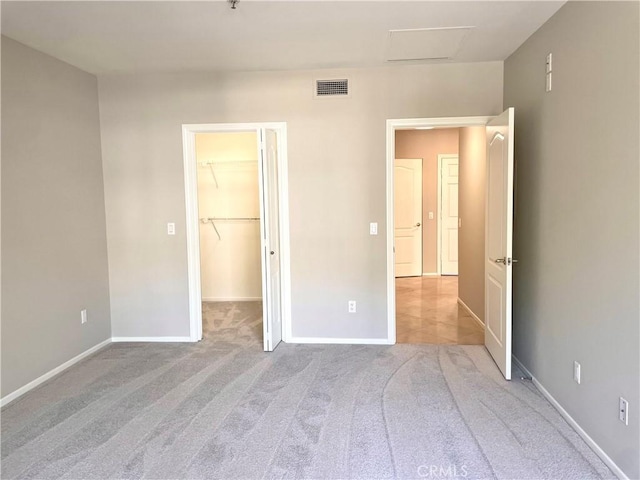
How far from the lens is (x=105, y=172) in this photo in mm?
4105

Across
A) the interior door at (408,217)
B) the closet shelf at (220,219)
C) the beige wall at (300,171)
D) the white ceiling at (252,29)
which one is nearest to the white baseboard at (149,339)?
the beige wall at (300,171)

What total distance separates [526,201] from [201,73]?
10.3 ft

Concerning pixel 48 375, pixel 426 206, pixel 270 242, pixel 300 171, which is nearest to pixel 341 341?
pixel 270 242

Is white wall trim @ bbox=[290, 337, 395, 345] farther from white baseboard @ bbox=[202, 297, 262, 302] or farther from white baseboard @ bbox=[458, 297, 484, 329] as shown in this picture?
white baseboard @ bbox=[202, 297, 262, 302]

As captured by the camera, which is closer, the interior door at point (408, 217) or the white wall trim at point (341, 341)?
the white wall trim at point (341, 341)

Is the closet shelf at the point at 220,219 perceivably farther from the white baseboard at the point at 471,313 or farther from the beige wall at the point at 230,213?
the white baseboard at the point at 471,313

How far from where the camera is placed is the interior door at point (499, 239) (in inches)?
119

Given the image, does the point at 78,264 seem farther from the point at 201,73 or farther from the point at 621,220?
the point at 621,220

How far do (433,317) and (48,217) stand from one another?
406 cm

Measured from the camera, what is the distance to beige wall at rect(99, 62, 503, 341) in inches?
151

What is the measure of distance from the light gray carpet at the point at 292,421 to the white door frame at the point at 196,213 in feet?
1.63

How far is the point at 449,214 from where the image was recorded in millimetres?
7586

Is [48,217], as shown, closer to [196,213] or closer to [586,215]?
[196,213]

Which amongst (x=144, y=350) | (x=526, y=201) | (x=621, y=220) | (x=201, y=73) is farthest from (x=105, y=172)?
(x=621, y=220)
